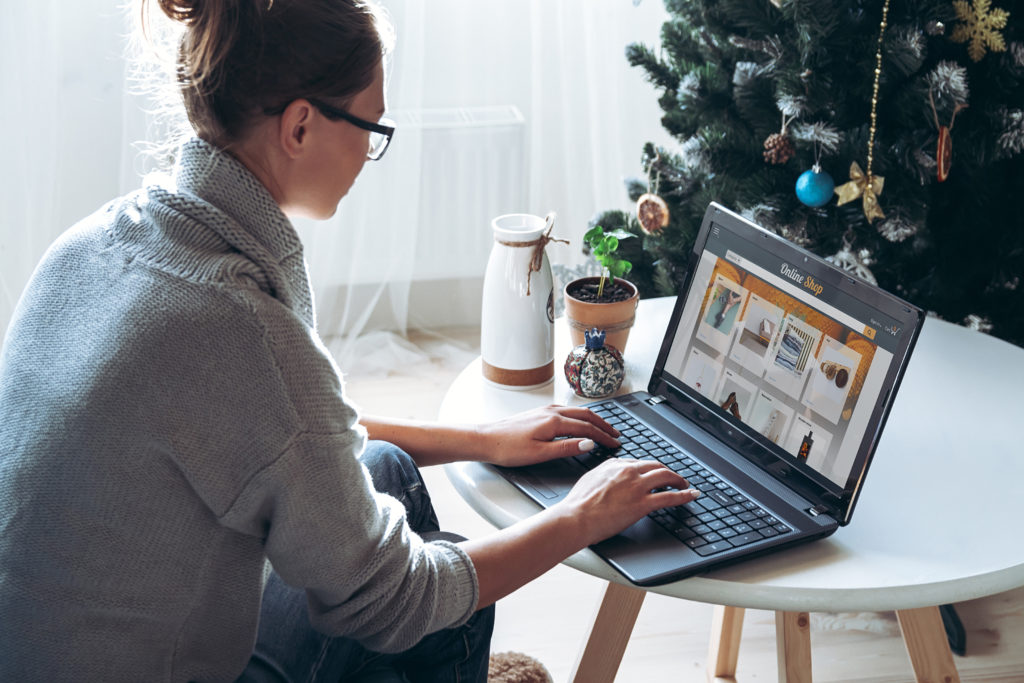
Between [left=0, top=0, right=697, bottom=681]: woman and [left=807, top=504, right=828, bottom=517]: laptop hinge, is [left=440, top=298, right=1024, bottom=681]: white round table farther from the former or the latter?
[left=0, top=0, right=697, bottom=681]: woman

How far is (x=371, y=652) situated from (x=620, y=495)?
32 cm

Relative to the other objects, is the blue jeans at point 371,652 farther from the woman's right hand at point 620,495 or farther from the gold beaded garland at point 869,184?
the gold beaded garland at point 869,184

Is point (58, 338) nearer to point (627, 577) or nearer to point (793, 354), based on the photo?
point (627, 577)

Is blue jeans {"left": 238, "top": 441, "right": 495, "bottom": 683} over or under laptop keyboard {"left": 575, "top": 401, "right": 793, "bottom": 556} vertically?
under

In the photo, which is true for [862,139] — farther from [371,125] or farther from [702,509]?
[371,125]

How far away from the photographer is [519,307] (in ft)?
4.25

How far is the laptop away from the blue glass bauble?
0.40 metres

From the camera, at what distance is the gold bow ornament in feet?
5.00

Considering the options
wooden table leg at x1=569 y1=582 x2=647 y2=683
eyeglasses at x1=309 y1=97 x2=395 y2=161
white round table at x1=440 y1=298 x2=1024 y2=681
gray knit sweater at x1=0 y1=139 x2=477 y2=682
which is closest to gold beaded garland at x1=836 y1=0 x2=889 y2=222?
white round table at x1=440 y1=298 x2=1024 y2=681

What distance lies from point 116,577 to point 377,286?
1.88 metres

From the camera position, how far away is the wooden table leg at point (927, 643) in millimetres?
1145

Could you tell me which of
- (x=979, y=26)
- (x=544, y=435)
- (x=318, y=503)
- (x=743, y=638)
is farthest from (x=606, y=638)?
(x=979, y=26)

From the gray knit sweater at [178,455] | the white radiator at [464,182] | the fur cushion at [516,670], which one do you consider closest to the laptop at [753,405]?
the gray knit sweater at [178,455]

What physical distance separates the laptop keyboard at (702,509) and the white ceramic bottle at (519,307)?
187 millimetres
